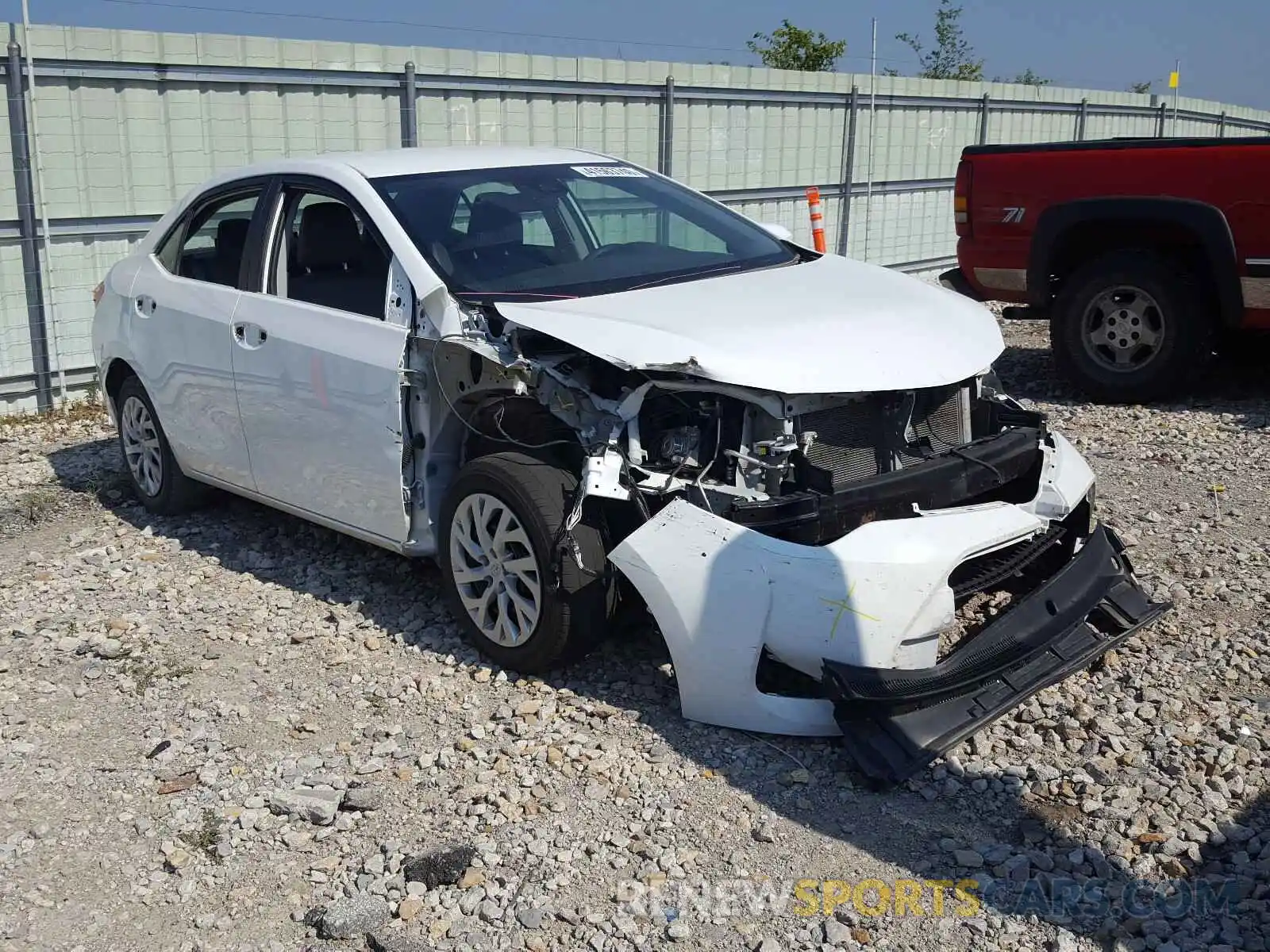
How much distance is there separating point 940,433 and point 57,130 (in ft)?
22.1

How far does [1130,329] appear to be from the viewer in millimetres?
8383

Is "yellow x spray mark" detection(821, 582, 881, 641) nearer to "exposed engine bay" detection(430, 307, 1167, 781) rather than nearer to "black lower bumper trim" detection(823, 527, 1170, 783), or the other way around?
"exposed engine bay" detection(430, 307, 1167, 781)

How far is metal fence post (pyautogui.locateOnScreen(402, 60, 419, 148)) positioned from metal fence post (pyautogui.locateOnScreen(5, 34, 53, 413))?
290 centimetres

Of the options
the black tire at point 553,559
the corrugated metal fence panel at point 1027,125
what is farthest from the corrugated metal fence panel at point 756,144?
the black tire at point 553,559

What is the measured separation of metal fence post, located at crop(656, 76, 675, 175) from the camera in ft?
41.2

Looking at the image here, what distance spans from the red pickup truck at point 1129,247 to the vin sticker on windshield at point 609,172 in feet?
12.0

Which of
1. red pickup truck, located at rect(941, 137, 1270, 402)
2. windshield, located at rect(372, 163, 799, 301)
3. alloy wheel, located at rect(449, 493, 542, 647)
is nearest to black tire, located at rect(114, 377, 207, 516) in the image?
windshield, located at rect(372, 163, 799, 301)

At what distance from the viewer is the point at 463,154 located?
5727 mm

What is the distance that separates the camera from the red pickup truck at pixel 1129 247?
7.93 metres

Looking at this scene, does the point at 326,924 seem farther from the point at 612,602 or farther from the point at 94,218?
the point at 94,218

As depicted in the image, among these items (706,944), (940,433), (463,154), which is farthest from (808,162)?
(706,944)

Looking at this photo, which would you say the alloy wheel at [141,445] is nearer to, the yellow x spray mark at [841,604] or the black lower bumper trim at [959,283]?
the yellow x spray mark at [841,604]

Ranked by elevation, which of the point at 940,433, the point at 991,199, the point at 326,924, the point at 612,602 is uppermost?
the point at 991,199

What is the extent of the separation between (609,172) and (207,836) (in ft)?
11.1
